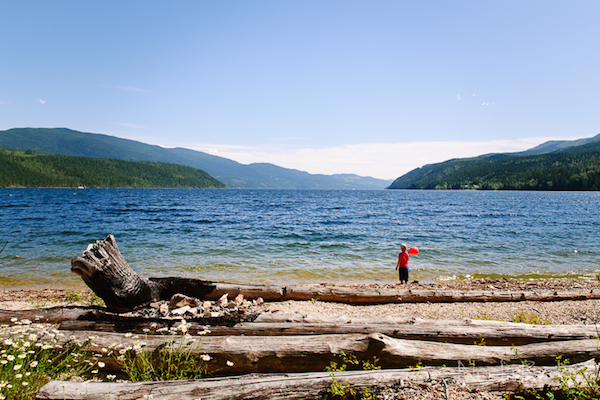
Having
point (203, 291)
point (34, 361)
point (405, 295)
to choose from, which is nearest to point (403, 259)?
point (405, 295)

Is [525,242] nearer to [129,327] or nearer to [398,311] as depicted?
[398,311]

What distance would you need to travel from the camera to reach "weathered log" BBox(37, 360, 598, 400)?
3160 millimetres

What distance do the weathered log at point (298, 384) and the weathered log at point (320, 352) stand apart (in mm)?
428

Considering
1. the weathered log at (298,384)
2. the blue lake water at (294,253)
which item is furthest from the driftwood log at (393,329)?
the blue lake water at (294,253)

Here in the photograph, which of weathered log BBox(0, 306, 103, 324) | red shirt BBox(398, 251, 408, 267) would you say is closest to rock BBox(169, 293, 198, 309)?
weathered log BBox(0, 306, 103, 324)

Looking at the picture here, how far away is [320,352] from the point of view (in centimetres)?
407

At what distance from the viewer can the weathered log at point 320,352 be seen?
158 inches

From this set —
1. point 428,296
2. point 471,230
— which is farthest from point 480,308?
point 471,230

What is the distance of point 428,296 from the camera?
29.5 ft

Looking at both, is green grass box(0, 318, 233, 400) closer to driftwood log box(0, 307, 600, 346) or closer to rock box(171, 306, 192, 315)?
driftwood log box(0, 307, 600, 346)

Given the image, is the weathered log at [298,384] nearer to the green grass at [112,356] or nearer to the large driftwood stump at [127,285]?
the green grass at [112,356]

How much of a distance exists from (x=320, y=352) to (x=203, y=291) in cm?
513

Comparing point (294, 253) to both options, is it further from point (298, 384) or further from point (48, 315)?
point (298, 384)

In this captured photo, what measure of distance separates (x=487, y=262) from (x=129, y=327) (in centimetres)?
1754
